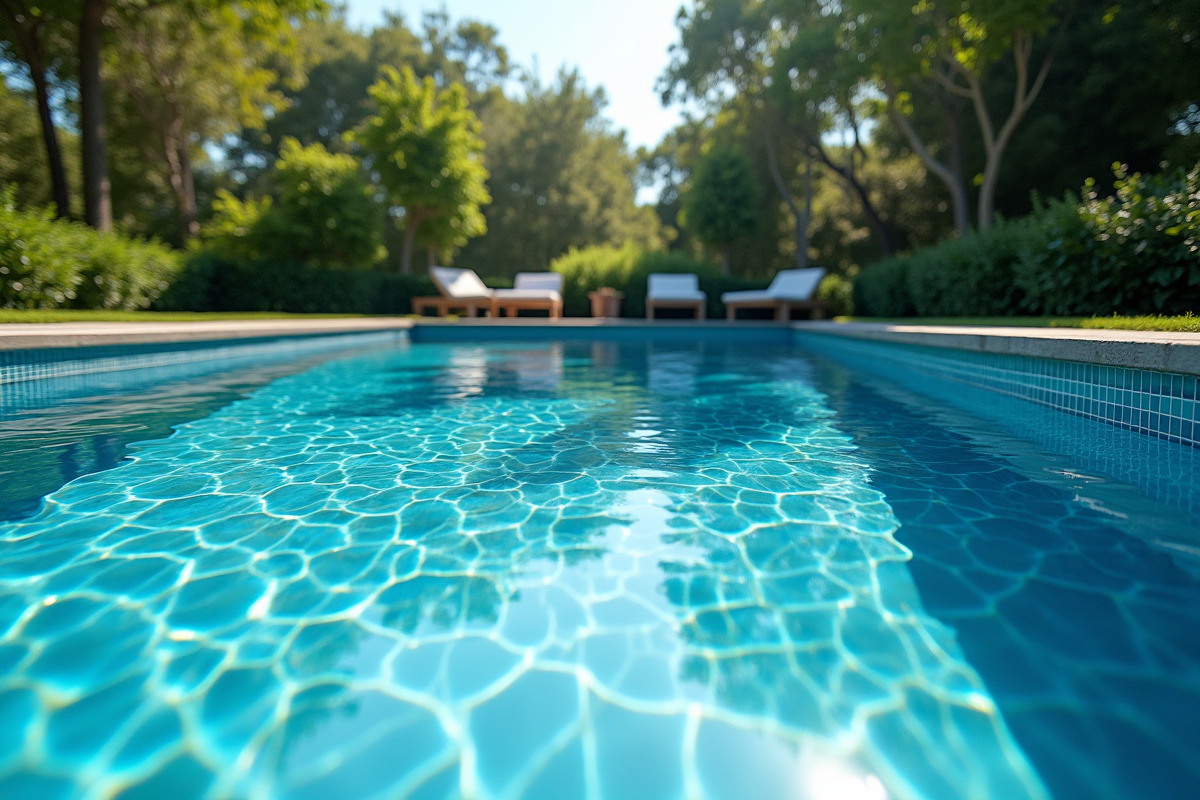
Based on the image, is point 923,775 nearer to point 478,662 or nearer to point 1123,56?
point 478,662

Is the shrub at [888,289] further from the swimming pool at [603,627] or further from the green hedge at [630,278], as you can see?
the swimming pool at [603,627]

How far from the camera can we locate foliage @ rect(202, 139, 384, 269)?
12469 mm

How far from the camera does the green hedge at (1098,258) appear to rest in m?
4.78

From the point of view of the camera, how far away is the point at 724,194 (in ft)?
56.4

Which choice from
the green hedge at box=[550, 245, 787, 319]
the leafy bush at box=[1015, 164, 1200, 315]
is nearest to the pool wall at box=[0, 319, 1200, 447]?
the leafy bush at box=[1015, 164, 1200, 315]

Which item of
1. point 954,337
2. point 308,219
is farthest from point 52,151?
point 954,337

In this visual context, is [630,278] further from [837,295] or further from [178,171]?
[178,171]

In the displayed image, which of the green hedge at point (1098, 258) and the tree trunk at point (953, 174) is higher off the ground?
the tree trunk at point (953, 174)

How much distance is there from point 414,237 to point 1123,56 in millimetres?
18261

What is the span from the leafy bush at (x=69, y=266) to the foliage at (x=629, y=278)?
8.56 metres

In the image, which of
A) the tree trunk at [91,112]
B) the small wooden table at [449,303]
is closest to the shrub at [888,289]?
the small wooden table at [449,303]

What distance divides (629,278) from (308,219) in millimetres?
7615

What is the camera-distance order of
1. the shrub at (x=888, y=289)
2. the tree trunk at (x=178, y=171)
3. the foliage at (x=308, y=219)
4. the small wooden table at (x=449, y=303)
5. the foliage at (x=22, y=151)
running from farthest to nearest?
the foliage at (x=22, y=151), the tree trunk at (x=178, y=171), the small wooden table at (x=449, y=303), the foliage at (x=308, y=219), the shrub at (x=888, y=289)

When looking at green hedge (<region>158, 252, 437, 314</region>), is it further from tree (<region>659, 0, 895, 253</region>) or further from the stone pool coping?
tree (<region>659, 0, 895, 253</region>)
